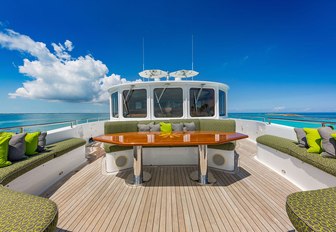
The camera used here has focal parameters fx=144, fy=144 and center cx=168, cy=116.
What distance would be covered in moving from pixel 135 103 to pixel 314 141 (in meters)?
4.63

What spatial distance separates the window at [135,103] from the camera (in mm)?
5066

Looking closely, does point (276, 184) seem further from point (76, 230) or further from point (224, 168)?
point (76, 230)

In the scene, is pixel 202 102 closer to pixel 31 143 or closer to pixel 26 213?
pixel 31 143

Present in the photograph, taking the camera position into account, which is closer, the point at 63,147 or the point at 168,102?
the point at 63,147

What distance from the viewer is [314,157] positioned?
226cm

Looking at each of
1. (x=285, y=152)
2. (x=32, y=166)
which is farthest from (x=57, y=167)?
(x=285, y=152)

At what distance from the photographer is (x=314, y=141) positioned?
2.48 m

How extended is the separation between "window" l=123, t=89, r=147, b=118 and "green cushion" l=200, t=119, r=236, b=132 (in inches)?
81.1

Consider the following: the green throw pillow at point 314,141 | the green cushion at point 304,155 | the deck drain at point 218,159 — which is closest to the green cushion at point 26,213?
the deck drain at point 218,159

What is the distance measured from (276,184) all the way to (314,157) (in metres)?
0.75

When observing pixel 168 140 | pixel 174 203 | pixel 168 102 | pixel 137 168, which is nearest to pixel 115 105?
pixel 168 102

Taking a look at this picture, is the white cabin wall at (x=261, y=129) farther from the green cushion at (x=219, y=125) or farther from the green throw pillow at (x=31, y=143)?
the green throw pillow at (x=31, y=143)

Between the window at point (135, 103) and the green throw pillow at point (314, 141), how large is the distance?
164 inches

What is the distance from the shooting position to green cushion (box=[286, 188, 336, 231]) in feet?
3.51
